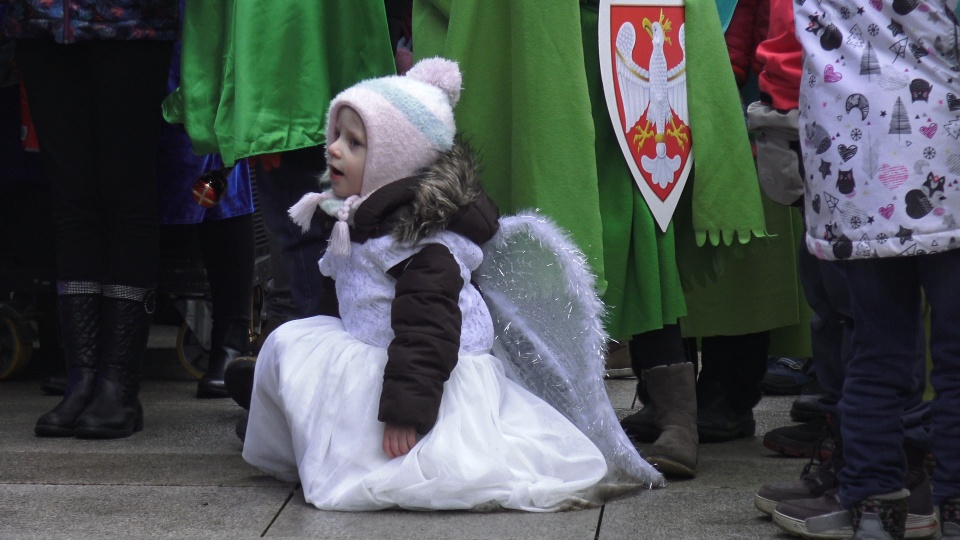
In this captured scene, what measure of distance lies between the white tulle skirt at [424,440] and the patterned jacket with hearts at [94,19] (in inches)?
41.4

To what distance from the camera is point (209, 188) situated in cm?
430

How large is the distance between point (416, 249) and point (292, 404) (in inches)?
18.7

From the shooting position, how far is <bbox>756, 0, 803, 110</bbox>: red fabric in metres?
3.13

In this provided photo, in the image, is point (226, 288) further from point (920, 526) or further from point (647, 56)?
point (920, 526)

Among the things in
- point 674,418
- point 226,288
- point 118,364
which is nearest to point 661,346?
point 674,418

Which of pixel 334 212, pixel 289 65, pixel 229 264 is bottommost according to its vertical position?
pixel 229 264

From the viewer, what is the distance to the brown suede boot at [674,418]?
3.55 metres

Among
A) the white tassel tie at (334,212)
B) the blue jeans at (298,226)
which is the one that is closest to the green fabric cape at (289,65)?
the blue jeans at (298,226)

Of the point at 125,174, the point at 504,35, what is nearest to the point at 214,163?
the point at 125,174

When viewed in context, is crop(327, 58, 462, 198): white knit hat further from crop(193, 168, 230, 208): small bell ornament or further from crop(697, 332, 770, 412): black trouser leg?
crop(697, 332, 770, 412): black trouser leg

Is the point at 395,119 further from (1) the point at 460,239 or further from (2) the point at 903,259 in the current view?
(2) the point at 903,259

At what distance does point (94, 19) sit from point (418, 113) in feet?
3.62

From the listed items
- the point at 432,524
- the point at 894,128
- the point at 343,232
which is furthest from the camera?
the point at 343,232

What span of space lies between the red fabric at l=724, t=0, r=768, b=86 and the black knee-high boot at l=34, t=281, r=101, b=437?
1954 mm
